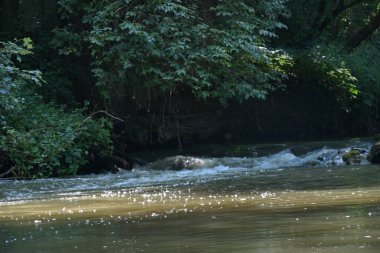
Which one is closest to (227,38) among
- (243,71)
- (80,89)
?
(243,71)

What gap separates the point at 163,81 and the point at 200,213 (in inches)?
414

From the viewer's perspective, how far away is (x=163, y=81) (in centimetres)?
1695

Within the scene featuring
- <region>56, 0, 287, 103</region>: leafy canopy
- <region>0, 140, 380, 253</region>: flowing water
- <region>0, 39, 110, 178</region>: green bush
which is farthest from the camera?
<region>56, 0, 287, 103</region>: leafy canopy

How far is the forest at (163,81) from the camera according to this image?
48.2 feet

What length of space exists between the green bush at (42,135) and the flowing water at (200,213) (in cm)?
93

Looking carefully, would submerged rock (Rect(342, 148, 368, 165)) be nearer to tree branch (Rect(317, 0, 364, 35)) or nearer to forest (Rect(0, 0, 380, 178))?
forest (Rect(0, 0, 380, 178))

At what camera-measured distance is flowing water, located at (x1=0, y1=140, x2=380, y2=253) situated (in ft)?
16.0

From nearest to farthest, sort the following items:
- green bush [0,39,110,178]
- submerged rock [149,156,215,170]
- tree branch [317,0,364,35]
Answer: green bush [0,39,110,178] < submerged rock [149,156,215,170] < tree branch [317,0,364,35]

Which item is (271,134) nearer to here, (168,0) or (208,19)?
(208,19)

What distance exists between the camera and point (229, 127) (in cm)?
2056

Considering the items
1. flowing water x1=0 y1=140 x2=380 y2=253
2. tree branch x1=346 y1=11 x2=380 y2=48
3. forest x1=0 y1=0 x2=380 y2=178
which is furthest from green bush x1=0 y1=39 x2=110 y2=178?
tree branch x1=346 y1=11 x2=380 y2=48

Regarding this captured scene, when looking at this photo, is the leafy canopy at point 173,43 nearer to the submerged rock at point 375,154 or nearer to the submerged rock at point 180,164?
the submerged rock at point 180,164

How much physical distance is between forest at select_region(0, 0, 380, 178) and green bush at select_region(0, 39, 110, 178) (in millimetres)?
27

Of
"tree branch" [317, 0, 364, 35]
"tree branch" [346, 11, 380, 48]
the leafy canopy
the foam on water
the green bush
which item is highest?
"tree branch" [317, 0, 364, 35]
